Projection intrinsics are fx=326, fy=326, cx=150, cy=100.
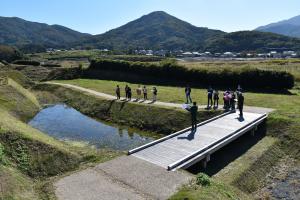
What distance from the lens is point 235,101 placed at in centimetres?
3119

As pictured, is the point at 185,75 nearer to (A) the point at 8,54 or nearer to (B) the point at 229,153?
(B) the point at 229,153

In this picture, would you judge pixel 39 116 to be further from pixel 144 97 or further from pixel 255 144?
pixel 255 144

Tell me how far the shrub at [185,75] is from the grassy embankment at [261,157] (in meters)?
5.55

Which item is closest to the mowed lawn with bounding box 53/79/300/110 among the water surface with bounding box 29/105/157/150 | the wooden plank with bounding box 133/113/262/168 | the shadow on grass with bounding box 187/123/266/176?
the wooden plank with bounding box 133/113/262/168

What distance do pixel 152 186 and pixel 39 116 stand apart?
85.3 feet

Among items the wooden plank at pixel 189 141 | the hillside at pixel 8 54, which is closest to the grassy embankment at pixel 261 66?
the wooden plank at pixel 189 141

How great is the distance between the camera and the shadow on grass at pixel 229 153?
19.5 m

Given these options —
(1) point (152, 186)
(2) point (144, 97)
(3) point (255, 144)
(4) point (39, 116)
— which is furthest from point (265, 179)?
(4) point (39, 116)

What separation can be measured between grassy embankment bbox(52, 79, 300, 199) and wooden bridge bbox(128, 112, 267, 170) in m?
1.35

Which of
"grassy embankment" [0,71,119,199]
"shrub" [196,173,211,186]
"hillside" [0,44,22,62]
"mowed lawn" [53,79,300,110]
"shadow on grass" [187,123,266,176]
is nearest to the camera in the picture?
"grassy embankment" [0,71,119,199]

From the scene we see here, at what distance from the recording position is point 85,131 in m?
30.8

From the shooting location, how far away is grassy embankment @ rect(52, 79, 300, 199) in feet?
49.4

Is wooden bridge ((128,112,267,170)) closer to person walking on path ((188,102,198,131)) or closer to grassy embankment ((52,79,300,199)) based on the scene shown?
person walking on path ((188,102,198,131))

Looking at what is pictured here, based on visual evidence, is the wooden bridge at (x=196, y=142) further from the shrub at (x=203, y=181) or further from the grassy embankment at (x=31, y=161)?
the grassy embankment at (x=31, y=161)
